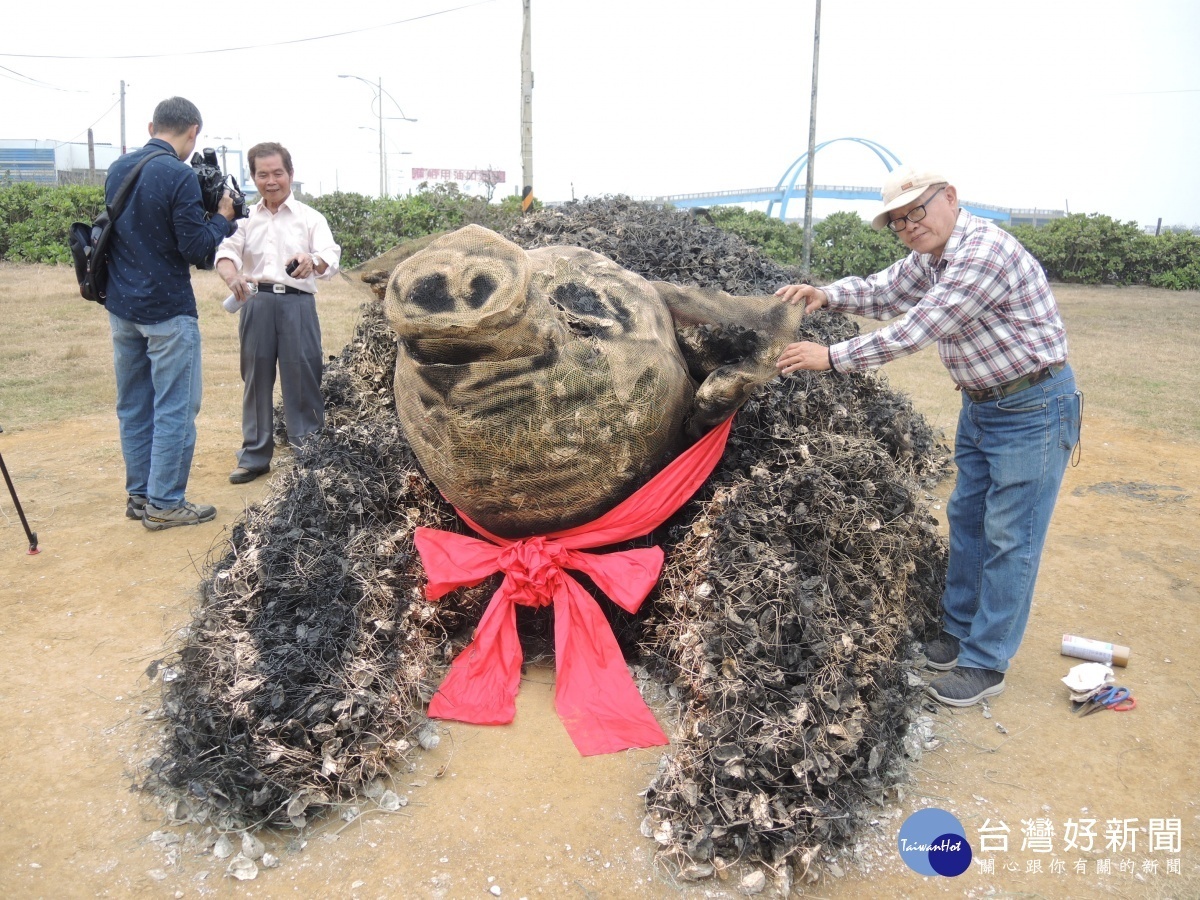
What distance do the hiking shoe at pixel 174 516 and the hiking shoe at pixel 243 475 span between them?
26.2 inches

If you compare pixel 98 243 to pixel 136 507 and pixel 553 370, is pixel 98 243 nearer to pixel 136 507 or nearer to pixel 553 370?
pixel 136 507

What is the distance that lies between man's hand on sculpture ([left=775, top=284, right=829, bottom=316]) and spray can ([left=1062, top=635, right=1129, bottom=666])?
72.3 inches

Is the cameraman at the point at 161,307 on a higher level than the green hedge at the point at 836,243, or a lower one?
lower

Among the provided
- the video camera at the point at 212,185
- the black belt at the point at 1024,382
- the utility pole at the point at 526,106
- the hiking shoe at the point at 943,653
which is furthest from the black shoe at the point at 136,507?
the utility pole at the point at 526,106

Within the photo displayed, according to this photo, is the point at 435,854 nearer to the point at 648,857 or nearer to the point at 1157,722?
the point at 648,857

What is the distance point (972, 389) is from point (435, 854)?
251cm

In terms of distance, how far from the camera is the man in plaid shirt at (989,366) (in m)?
3.14

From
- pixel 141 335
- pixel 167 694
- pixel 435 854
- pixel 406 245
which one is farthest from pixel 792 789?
pixel 141 335

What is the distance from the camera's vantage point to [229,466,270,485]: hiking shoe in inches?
224

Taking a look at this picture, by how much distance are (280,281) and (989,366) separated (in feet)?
13.0

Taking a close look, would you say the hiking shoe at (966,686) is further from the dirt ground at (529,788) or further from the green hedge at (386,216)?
the green hedge at (386,216)

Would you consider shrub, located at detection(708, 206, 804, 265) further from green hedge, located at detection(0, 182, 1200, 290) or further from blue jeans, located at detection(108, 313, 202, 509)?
blue jeans, located at detection(108, 313, 202, 509)

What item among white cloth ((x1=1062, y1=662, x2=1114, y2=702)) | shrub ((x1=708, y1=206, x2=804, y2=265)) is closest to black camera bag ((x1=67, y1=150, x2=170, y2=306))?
white cloth ((x1=1062, y1=662, x2=1114, y2=702))

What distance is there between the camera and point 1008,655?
3.48 metres
